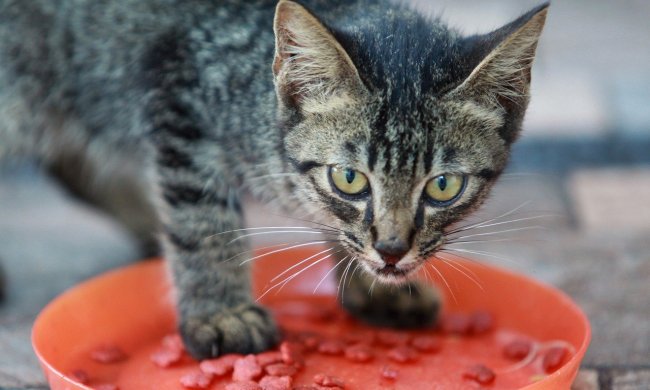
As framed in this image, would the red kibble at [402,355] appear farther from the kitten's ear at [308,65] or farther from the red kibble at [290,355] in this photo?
the kitten's ear at [308,65]

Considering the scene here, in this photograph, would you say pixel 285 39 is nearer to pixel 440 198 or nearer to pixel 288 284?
pixel 440 198

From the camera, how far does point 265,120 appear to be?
7.26 feet

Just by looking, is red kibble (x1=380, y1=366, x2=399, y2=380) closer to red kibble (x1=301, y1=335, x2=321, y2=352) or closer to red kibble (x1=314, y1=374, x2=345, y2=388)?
red kibble (x1=314, y1=374, x2=345, y2=388)

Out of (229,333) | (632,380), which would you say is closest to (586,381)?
Answer: (632,380)

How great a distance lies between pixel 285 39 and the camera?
193cm

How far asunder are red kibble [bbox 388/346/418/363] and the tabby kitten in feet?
0.61

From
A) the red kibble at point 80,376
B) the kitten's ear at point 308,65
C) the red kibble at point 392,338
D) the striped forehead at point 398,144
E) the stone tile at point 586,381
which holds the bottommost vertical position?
the red kibble at point 80,376

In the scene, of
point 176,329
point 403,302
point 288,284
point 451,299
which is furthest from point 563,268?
point 176,329

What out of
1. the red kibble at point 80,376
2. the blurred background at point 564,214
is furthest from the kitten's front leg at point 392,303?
the red kibble at point 80,376

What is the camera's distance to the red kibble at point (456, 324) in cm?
244

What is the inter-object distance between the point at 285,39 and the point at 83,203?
1.65m

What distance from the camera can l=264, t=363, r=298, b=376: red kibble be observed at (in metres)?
2.04

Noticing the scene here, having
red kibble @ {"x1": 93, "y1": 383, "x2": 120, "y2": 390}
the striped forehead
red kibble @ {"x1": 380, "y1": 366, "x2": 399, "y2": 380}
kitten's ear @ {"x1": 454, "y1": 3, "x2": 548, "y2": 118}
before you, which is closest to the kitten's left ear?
kitten's ear @ {"x1": 454, "y1": 3, "x2": 548, "y2": 118}

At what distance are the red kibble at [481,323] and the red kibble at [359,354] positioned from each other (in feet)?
1.22
